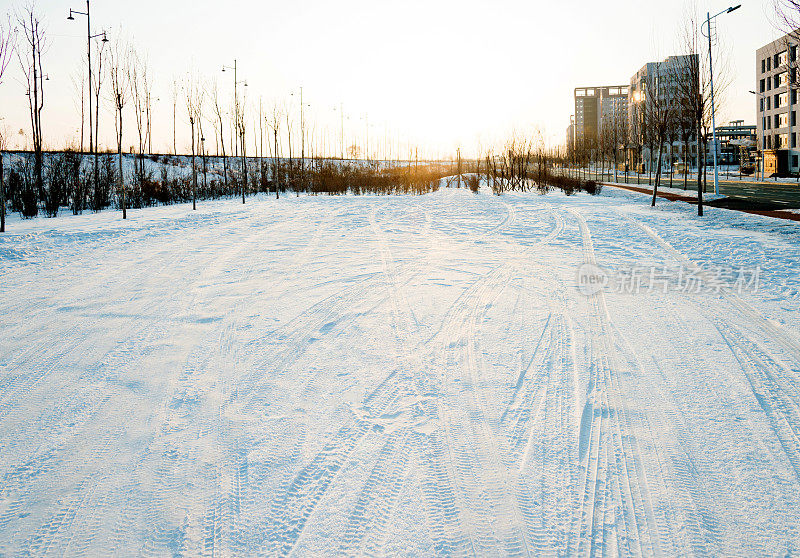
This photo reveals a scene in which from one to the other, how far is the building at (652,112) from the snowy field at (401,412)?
17588 mm

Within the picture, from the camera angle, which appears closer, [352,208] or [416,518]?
[416,518]

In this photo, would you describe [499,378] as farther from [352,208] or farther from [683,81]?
[683,81]

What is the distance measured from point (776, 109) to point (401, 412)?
75.2 m

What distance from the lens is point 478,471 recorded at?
135 inches

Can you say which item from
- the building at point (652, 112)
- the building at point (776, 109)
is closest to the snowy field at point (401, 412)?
the building at point (652, 112)

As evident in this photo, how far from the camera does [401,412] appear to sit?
166 inches

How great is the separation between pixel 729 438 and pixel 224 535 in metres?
3.21

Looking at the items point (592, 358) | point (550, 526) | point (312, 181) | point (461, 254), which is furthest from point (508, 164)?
point (550, 526)

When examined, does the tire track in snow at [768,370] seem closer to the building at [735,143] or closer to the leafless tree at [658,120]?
the leafless tree at [658,120]

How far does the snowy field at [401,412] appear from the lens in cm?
291

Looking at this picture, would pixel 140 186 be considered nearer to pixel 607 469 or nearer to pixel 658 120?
pixel 658 120

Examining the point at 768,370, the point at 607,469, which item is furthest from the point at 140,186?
the point at 607,469

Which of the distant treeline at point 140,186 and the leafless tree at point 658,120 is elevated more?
the leafless tree at point 658,120

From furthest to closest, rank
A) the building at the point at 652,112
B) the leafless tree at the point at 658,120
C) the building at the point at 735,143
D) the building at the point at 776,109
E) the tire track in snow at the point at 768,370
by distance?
the building at the point at 735,143 → the building at the point at 776,109 → the building at the point at 652,112 → the leafless tree at the point at 658,120 → the tire track in snow at the point at 768,370
